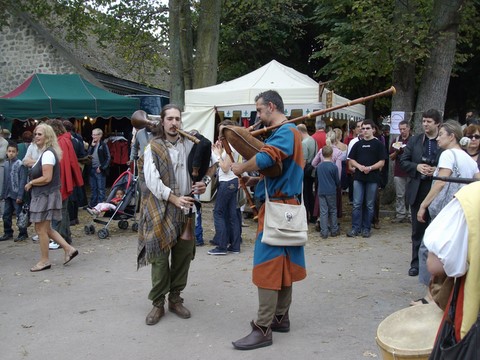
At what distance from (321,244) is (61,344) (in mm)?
4737

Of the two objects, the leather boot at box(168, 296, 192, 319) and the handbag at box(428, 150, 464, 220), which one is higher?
the handbag at box(428, 150, 464, 220)

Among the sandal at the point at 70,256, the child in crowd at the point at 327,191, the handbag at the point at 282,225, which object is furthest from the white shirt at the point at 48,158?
the child in crowd at the point at 327,191

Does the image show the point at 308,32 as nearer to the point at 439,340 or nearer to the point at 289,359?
the point at 289,359

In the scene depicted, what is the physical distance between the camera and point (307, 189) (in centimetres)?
967

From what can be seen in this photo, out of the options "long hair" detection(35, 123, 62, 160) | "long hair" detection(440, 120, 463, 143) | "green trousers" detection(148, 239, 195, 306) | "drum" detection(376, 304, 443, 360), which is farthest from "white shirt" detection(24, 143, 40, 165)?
"drum" detection(376, 304, 443, 360)

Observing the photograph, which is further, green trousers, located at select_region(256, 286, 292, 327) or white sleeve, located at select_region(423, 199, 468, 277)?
green trousers, located at select_region(256, 286, 292, 327)

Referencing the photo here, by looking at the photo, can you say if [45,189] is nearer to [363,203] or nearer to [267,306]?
[267,306]

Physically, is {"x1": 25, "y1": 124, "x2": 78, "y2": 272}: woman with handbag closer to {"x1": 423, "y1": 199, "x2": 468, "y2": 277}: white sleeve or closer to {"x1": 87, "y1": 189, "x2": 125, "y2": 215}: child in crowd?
{"x1": 87, "y1": 189, "x2": 125, "y2": 215}: child in crowd

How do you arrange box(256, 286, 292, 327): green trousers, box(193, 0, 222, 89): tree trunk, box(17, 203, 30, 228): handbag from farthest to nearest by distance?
box(193, 0, 222, 89): tree trunk, box(17, 203, 30, 228): handbag, box(256, 286, 292, 327): green trousers

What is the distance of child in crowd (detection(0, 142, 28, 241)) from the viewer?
8.48 metres

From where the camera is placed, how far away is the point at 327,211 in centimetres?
877

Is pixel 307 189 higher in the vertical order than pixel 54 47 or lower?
lower

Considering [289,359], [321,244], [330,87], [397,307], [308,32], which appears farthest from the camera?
[308,32]

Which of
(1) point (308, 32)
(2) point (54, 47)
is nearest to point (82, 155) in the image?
(2) point (54, 47)
